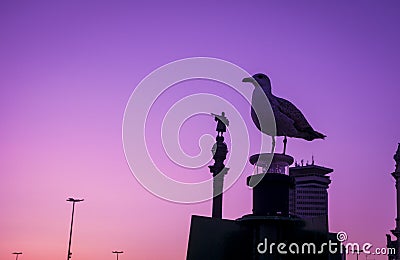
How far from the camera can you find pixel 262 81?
2980 cm

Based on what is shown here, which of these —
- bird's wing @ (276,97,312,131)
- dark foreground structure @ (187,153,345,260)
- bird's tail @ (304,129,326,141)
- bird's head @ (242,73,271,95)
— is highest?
bird's head @ (242,73,271,95)

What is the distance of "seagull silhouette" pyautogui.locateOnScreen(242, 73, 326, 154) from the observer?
2927cm

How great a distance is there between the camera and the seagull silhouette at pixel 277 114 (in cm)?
2927

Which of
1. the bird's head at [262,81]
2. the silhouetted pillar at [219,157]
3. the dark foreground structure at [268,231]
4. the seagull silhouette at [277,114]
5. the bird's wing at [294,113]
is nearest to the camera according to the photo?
the dark foreground structure at [268,231]

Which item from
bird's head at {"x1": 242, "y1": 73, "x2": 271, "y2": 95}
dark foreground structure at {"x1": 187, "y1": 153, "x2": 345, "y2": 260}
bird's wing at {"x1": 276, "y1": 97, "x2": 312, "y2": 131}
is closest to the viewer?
dark foreground structure at {"x1": 187, "y1": 153, "x2": 345, "y2": 260}

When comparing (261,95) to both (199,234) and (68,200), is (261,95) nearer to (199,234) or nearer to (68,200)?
(199,234)

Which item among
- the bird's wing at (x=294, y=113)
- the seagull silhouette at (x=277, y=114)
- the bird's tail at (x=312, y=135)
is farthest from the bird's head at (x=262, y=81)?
the bird's tail at (x=312, y=135)

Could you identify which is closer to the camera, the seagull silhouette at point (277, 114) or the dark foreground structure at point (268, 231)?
the dark foreground structure at point (268, 231)

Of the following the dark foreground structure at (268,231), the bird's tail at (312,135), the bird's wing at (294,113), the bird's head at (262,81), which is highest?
the bird's head at (262,81)

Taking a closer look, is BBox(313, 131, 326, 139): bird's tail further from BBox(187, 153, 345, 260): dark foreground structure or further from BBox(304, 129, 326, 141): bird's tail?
BBox(187, 153, 345, 260): dark foreground structure

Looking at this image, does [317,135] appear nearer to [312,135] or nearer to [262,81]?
[312,135]

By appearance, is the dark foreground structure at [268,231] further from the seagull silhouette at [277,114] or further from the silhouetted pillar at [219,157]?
the silhouetted pillar at [219,157]

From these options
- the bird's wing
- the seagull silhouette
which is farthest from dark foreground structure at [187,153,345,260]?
the bird's wing

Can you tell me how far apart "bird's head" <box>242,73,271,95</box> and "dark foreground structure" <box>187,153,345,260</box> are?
3621mm
